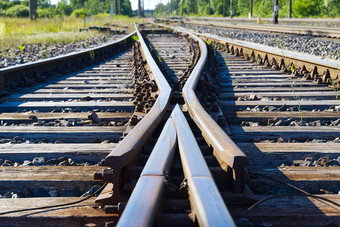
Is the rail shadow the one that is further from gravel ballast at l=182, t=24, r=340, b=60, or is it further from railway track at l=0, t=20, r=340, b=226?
gravel ballast at l=182, t=24, r=340, b=60

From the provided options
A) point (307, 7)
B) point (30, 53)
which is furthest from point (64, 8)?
point (30, 53)

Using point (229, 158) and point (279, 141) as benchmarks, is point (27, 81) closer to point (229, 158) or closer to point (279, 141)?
point (279, 141)

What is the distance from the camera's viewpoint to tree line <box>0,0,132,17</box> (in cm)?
4944

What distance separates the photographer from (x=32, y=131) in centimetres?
331

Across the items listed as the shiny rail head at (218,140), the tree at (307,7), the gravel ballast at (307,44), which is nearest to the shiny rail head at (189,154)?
the shiny rail head at (218,140)

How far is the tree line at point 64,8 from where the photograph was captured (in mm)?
49438

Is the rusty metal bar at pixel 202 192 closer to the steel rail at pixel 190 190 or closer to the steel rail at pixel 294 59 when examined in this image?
the steel rail at pixel 190 190

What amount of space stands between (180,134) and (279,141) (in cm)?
113

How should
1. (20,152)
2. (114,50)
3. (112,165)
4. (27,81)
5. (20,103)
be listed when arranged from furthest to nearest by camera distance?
1. (114,50)
2. (27,81)
3. (20,103)
4. (20,152)
5. (112,165)

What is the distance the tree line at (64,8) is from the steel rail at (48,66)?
90.5 ft

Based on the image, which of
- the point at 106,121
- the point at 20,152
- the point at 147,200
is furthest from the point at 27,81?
the point at 147,200

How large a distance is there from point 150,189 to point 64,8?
7998 cm

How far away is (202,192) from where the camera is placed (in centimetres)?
150

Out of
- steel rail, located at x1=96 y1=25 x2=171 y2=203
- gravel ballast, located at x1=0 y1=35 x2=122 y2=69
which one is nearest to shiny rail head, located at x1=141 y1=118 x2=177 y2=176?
steel rail, located at x1=96 y1=25 x2=171 y2=203
